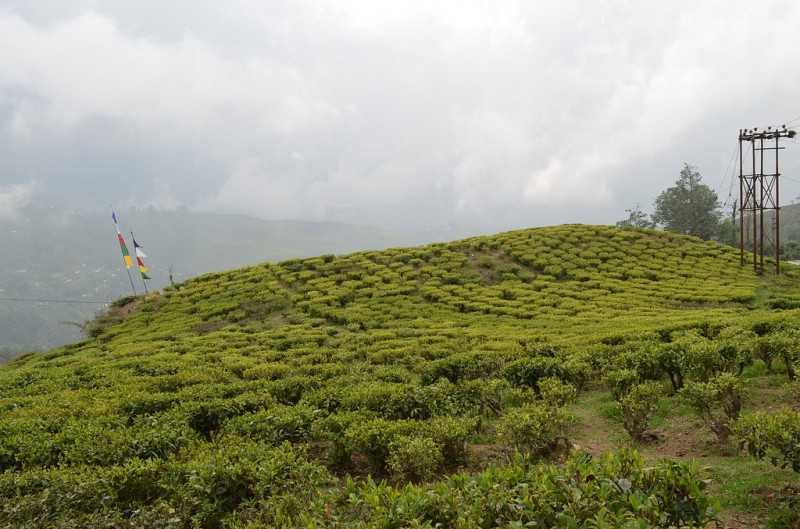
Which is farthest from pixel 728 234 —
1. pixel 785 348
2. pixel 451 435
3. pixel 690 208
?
pixel 451 435

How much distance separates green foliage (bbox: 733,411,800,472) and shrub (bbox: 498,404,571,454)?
7.27ft

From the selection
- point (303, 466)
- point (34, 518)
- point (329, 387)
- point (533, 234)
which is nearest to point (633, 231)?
point (533, 234)

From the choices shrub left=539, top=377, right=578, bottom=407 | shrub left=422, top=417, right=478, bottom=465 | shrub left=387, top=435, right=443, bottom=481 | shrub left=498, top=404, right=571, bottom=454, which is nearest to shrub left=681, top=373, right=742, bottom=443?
shrub left=539, top=377, right=578, bottom=407

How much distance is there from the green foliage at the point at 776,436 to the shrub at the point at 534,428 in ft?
7.27

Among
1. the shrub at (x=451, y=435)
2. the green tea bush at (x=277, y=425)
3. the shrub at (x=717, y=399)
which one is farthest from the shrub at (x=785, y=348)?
the green tea bush at (x=277, y=425)

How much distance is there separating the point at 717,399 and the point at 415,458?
188 inches

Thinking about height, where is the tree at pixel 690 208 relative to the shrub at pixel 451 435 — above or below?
above

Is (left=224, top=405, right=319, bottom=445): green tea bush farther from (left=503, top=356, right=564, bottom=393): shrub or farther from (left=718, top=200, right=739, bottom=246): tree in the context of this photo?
(left=718, top=200, right=739, bottom=246): tree

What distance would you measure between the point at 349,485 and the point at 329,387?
215 inches

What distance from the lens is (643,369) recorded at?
10.1 m

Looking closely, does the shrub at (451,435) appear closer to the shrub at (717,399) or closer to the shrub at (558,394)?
the shrub at (558,394)

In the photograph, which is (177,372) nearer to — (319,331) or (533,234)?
(319,331)

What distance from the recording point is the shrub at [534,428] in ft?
22.7

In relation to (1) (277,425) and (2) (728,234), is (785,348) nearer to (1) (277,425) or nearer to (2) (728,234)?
(1) (277,425)
